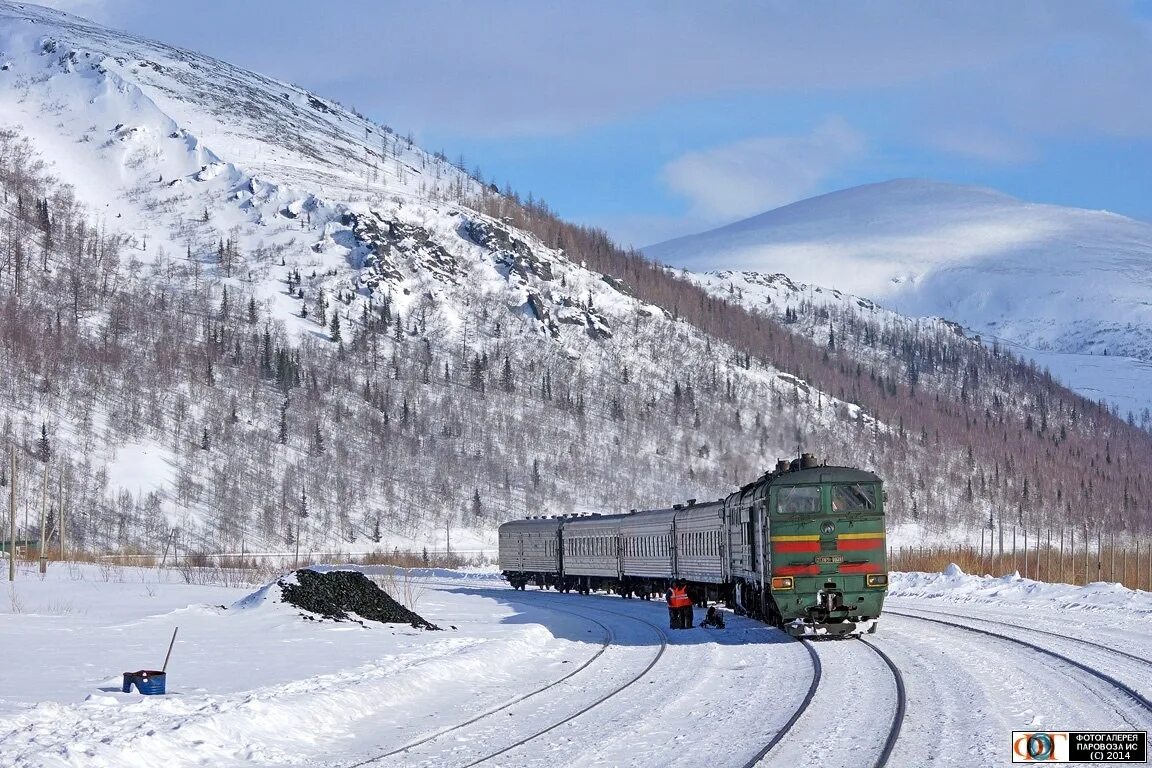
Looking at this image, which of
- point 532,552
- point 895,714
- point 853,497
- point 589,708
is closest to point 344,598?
point 853,497

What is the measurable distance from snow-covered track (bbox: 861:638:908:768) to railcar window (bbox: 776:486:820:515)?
500 cm

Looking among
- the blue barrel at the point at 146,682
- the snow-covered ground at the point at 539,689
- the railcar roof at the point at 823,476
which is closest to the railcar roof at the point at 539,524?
the snow-covered ground at the point at 539,689

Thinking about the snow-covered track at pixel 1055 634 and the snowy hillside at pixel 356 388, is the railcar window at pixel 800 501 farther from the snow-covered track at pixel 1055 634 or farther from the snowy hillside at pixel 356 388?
the snowy hillside at pixel 356 388

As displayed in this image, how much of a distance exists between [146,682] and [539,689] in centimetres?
592

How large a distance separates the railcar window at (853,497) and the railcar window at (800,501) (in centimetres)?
40

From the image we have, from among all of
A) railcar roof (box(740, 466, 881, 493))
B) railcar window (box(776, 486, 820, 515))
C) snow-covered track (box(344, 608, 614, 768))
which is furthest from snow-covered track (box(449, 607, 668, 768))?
railcar roof (box(740, 466, 881, 493))

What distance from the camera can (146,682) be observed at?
60.2ft

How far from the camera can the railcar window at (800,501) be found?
1098 inches

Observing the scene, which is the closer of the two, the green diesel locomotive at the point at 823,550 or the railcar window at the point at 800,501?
the green diesel locomotive at the point at 823,550

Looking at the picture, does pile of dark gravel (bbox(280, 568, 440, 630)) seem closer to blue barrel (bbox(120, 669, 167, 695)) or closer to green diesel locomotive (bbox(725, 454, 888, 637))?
green diesel locomotive (bbox(725, 454, 888, 637))

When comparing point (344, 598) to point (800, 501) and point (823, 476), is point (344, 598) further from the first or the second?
point (823, 476)

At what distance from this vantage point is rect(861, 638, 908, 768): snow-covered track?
13.9 metres

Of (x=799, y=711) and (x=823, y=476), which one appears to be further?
(x=823, y=476)
